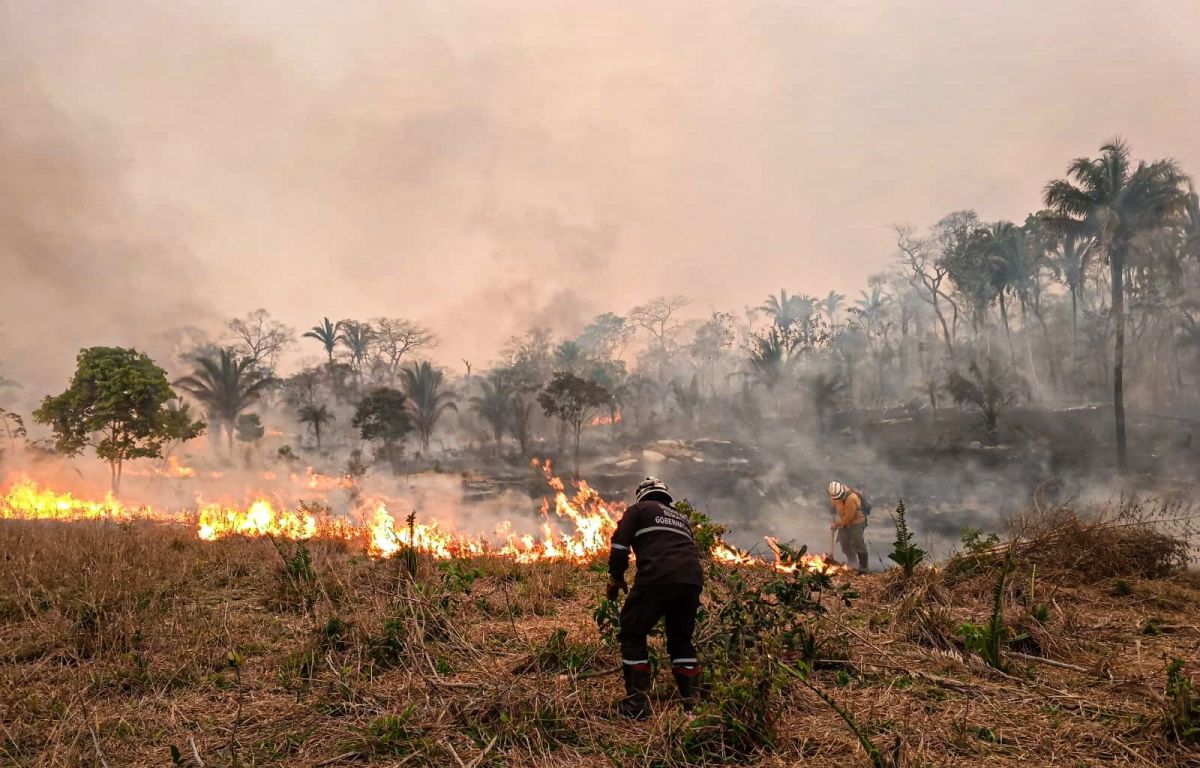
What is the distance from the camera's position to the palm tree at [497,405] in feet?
168

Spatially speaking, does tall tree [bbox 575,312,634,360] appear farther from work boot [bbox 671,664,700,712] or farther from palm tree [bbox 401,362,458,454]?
work boot [bbox 671,664,700,712]

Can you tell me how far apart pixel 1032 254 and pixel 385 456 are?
4537 cm

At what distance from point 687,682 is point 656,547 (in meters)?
0.95

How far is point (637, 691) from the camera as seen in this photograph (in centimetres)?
465

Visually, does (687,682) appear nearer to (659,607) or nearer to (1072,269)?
(659,607)

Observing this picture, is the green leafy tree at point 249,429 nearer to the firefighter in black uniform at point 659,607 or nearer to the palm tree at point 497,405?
the palm tree at point 497,405

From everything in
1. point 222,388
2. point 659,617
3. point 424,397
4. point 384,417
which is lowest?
point 659,617

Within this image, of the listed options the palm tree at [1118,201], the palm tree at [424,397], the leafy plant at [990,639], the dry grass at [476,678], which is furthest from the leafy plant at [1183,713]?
the palm tree at [424,397]

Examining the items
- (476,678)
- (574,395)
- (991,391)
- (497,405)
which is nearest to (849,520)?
(476,678)

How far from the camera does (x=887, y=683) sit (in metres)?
5.16

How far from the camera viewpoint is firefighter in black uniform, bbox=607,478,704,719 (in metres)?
Answer: 4.68

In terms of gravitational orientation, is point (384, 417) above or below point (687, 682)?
above

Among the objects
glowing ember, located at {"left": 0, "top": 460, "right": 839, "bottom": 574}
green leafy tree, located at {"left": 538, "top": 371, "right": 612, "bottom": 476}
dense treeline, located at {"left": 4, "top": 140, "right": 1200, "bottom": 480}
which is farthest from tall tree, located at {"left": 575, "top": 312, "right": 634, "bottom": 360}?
glowing ember, located at {"left": 0, "top": 460, "right": 839, "bottom": 574}

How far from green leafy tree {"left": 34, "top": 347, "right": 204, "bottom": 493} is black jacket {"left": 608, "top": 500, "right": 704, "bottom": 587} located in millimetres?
30766
